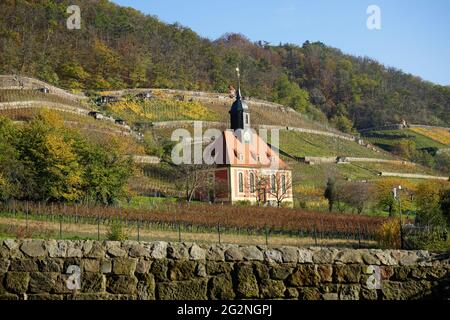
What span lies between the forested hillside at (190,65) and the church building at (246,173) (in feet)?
122

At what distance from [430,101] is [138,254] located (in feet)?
570

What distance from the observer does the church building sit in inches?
2542

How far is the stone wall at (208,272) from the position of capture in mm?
7691

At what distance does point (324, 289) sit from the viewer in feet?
27.1

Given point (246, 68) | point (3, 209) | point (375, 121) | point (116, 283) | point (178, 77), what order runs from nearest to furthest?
point (116, 283) < point (3, 209) < point (178, 77) < point (246, 68) < point (375, 121)

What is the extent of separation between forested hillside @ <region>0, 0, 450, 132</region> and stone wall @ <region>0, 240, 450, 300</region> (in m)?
89.9

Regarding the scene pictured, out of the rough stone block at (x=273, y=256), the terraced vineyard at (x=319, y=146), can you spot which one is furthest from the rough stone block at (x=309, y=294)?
the terraced vineyard at (x=319, y=146)

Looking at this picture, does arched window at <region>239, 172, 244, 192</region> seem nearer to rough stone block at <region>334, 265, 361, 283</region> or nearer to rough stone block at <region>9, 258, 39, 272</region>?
rough stone block at <region>334, 265, 361, 283</region>

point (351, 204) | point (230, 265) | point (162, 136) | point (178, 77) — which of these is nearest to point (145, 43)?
point (178, 77)

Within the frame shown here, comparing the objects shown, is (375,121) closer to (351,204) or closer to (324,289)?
(351,204)

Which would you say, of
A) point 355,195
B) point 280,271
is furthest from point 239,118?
point 280,271

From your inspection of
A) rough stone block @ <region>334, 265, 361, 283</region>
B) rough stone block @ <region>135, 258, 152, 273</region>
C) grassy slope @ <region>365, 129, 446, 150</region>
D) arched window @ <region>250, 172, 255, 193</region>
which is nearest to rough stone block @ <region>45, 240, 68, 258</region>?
rough stone block @ <region>135, 258, 152, 273</region>

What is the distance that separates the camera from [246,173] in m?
67.2

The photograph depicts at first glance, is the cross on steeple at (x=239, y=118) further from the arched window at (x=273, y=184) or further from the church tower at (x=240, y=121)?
the arched window at (x=273, y=184)
